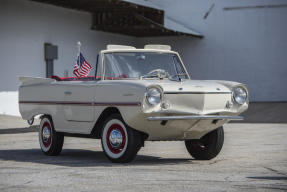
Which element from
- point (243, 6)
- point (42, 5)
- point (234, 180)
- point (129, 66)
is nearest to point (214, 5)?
point (243, 6)

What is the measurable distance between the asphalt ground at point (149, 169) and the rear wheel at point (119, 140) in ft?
0.47

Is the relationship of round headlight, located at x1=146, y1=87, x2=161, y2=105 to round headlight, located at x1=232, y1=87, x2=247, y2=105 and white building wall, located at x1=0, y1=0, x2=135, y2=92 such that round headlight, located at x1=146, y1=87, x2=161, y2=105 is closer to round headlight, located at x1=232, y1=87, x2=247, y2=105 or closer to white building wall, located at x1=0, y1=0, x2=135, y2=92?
round headlight, located at x1=232, y1=87, x2=247, y2=105

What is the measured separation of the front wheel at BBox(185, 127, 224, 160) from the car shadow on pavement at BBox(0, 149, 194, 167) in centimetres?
19

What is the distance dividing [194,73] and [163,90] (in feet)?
79.4

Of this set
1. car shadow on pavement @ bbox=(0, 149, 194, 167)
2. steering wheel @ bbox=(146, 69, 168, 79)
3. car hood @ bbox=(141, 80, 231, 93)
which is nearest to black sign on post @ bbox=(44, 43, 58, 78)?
car shadow on pavement @ bbox=(0, 149, 194, 167)

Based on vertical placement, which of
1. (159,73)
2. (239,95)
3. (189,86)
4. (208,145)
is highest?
(159,73)

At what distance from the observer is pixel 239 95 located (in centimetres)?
944

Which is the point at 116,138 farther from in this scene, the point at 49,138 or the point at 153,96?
the point at 49,138

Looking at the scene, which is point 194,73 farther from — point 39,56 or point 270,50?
point 39,56

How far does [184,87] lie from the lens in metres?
8.91

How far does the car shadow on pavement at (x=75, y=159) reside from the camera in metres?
9.16

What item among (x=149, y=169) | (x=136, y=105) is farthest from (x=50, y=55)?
(x=149, y=169)

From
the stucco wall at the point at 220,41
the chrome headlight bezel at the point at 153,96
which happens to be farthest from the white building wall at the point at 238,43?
the chrome headlight bezel at the point at 153,96

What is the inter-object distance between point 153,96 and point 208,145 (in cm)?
155
